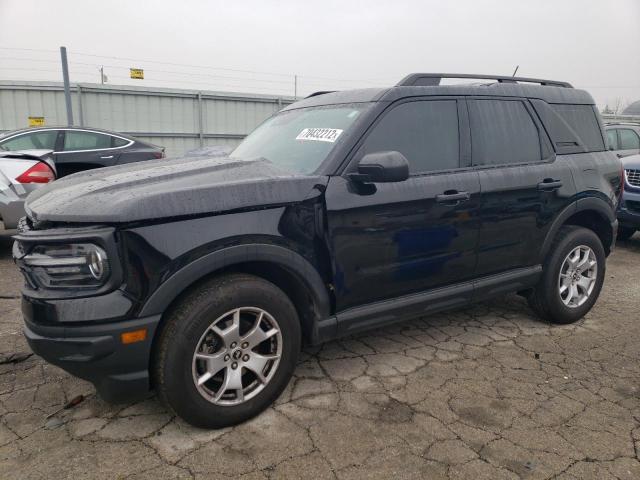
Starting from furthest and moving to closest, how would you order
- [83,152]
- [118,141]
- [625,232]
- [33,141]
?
1. [118,141]
2. [83,152]
3. [33,141]
4. [625,232]

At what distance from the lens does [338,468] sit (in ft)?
7.25

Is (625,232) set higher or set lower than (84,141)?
lower

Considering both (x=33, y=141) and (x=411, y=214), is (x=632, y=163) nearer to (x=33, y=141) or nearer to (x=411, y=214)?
(x=411, y=214)

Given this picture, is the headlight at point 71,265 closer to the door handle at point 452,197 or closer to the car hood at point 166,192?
the car hood at point 166,192

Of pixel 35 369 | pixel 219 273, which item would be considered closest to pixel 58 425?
pixel 35 369

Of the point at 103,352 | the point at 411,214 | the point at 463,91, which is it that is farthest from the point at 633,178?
the point at 103,352

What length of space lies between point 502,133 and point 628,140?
7.52 m

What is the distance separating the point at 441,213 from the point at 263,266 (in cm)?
122

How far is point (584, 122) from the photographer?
4.02 metres

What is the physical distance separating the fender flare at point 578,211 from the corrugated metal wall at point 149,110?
10.2 m

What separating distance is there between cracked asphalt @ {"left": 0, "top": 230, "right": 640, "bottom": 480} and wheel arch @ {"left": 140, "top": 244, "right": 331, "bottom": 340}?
562 millimetres

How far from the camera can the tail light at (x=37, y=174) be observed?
538 centimetres

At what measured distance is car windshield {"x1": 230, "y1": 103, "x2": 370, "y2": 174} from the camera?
9.55ft

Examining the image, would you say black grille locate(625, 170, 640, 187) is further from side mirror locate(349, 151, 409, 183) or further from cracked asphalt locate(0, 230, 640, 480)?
side mirror locate(349, 151, 409, 183)
